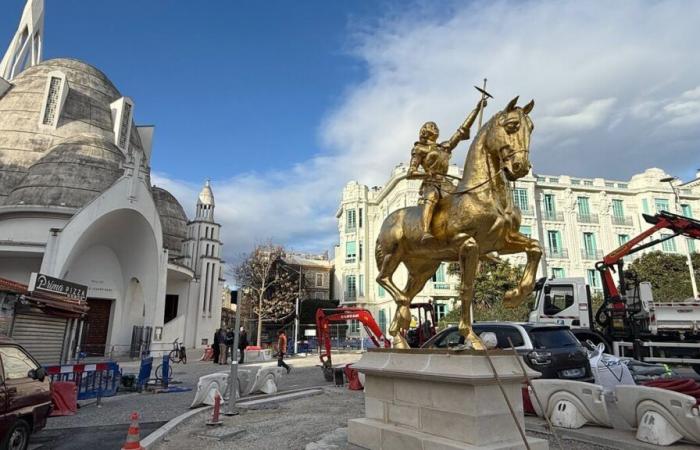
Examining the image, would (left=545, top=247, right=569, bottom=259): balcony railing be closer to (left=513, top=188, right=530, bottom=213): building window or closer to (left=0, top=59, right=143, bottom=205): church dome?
(left=513, top=188, right=530, bottom=213): building window

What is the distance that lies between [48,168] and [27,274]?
748cm

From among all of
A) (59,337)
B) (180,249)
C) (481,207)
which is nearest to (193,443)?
(481,207)

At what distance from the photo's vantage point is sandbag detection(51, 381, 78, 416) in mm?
9273

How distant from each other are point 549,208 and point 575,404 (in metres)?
36.6

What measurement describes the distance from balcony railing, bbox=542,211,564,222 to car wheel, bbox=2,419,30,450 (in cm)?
4049

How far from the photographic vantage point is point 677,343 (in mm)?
12547

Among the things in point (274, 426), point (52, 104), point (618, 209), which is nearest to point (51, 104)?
point (52, 104)

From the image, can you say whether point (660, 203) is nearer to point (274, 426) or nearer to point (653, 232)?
point (653, 232)

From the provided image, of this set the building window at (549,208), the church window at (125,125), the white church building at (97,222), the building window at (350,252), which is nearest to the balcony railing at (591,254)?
the building window at (549,208)

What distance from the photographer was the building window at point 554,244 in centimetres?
3844

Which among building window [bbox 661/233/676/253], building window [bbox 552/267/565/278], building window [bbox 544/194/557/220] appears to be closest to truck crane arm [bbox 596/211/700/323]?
building window [bbox 552/267/565/278]

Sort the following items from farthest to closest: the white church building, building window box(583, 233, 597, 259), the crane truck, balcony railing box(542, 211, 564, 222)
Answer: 1. balcony railing box(542, 211, 564, 222)
2. building window box(583, 233, 597, 259)
3. the white church building
4. the crane truck

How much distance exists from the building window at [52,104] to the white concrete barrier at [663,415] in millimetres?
40997

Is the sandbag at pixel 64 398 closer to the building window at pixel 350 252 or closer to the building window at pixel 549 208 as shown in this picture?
the building window at pixel 350 252
